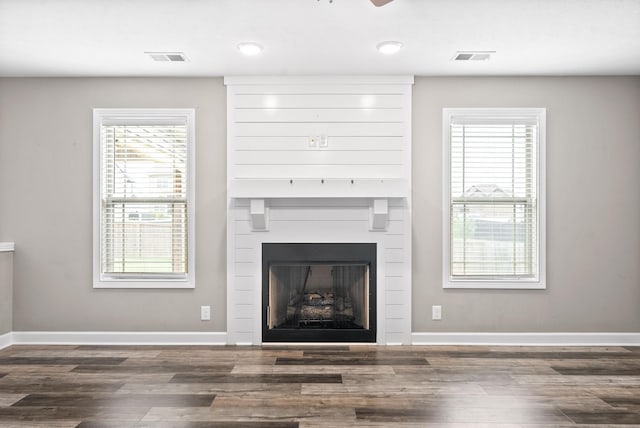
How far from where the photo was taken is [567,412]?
2688mm

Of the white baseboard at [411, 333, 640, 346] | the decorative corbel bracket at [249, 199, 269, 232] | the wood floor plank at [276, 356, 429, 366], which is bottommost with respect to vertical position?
the wood floor plank at [276, 356, 429, 366]

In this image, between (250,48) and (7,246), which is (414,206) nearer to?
(250,48)

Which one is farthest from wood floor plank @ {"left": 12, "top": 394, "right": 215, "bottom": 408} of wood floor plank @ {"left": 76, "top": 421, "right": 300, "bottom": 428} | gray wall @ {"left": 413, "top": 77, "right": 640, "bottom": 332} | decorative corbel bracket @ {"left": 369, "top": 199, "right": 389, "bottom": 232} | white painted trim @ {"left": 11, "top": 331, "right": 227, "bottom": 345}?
gray wall @ {"left": 413, "top": 77, "right": 640, "bottom": 332}

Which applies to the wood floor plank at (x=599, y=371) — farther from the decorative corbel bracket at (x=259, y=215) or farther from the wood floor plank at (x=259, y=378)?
the decorative corbel bracket at (x=259, y=215)

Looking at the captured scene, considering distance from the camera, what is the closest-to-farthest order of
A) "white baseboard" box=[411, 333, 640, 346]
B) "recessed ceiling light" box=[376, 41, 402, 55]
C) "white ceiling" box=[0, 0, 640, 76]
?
"white ceiling" box=[0, 0, 640, 76] → "recessed ceiling light" box=[376, 41, 402, 55] → "white baseboard" box=[411, 333, 640, 346]

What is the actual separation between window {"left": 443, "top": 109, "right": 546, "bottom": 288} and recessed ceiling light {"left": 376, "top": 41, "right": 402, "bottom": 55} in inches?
36.5

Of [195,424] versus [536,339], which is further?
[536,339]

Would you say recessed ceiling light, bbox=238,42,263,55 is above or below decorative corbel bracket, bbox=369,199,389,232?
above

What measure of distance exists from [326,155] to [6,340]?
3318mm

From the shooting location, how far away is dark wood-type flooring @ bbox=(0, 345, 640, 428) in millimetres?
2605

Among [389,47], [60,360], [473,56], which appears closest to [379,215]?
[389,47]

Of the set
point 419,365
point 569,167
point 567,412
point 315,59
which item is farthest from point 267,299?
point 569,167

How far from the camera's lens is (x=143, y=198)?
162 inches

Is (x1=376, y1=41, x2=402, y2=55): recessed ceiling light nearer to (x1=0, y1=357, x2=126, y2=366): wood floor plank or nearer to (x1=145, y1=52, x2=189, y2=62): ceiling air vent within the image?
(x1=145, y1=52, x2=189, y2=62): ceiling air vent
